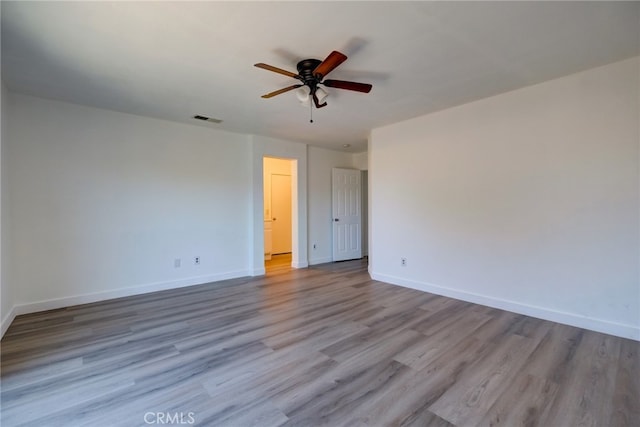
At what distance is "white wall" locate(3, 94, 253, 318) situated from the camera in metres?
3.42

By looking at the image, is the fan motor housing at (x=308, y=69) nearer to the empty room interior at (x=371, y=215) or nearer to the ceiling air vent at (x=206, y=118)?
the empty room interior at (x=371, y=215)

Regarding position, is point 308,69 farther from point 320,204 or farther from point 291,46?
point 320,204

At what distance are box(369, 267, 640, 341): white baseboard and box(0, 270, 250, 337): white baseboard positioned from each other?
3.25 meters

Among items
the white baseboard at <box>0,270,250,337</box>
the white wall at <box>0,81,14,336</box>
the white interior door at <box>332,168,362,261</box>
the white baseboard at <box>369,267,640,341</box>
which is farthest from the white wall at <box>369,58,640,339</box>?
the white wall at <box>0,81,14,336</box>

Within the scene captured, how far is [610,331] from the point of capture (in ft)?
8.91

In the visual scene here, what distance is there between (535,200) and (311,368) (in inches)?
118

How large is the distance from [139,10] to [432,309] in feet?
13.1

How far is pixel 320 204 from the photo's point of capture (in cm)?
631

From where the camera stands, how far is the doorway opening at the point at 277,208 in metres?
7.42

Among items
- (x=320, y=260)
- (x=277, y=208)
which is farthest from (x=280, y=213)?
(x=320, y=260)

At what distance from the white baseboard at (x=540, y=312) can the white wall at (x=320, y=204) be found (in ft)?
7.45

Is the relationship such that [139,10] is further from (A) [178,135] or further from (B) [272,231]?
(B) [272,231]

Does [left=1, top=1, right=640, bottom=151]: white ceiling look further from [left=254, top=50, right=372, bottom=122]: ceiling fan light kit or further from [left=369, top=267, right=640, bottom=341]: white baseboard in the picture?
[left=369, top=267, right=640, bottom=341]: white baseboard

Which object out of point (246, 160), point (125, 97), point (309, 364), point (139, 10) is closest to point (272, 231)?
point (246, 160)
